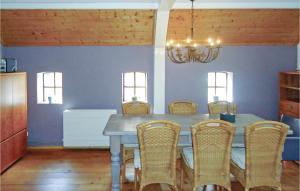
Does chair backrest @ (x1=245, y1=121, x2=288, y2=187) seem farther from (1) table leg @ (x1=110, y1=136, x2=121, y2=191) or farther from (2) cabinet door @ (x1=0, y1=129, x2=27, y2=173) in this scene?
(2) cabinet door @ (x1=0, y1=129, x2=27, y2=173)

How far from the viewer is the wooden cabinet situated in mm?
6426

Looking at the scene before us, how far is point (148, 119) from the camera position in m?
4.97

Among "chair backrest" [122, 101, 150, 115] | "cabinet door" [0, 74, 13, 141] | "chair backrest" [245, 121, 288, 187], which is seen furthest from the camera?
"chair backrest" [122, 101, 150, 115]

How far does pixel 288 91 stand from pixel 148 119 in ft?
10.7

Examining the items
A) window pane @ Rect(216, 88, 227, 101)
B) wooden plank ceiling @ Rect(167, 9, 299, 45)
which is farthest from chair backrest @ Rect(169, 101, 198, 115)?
window pane @ Rect(216, 88, 227, 101)

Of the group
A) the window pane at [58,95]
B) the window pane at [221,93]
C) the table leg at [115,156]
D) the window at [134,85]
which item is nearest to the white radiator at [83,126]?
the window pane at [58,95]

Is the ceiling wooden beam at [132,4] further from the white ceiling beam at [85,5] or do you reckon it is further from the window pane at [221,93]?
the window pane at [221,93]

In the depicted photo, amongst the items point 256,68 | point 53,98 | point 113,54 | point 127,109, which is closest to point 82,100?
point 53,98

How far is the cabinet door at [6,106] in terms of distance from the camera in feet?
17.5

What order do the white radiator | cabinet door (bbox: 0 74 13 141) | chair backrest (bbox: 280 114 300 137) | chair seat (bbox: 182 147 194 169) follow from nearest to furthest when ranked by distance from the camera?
chair seat (bbox: 182 147 194 169) < cabinet door (bbox: 0 74 13 141) < chair backrest (bbox: 280 114 300 137) < the white radiator

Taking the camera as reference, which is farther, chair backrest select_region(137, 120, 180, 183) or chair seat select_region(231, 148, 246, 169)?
chair seat select_region(231, 148, 246, 169)

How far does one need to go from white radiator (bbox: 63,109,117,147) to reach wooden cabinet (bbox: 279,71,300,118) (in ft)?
10.6

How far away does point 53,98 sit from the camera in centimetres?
702

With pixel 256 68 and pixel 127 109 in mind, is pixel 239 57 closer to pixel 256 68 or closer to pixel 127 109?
pixel 256 68
